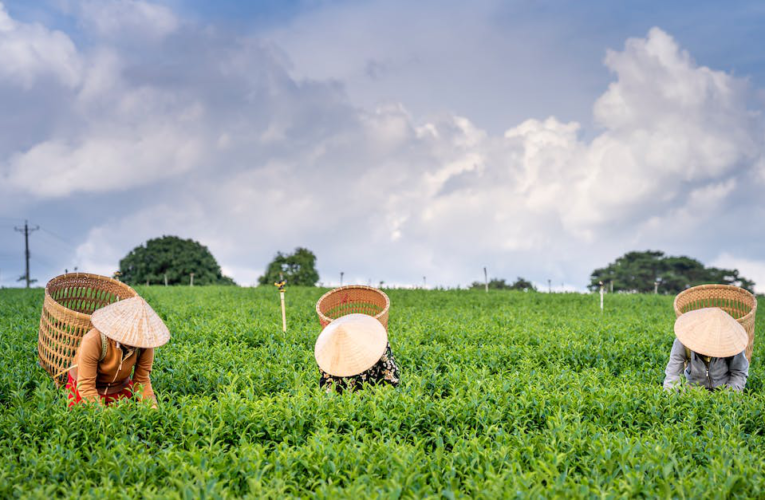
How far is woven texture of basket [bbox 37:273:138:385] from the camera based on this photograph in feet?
17.4

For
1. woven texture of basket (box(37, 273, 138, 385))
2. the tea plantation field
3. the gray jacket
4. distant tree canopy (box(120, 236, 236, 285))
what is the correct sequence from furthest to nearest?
distant tree canopy (box(120, 236, 236, 285))
the gray jacket
woven texture of basket (box(37, 273, 138, 385))
the tea plantation field

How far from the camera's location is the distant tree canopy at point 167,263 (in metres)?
37.3

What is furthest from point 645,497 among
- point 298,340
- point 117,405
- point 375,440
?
point 298,340

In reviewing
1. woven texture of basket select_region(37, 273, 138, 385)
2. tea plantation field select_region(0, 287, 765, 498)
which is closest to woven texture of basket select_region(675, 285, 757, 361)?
tea plantation field select_region(0, 287, 765, 498)

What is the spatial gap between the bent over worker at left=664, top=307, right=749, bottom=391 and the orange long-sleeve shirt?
4.61m

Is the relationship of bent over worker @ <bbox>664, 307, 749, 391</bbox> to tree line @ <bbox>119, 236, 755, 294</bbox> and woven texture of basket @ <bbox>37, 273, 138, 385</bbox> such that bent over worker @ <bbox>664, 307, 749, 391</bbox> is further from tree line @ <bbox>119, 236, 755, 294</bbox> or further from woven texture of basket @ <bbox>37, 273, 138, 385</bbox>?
tree line @ <bbox>119, 236, 755, 294</bbox>

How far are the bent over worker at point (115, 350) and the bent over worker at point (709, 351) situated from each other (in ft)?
15.0

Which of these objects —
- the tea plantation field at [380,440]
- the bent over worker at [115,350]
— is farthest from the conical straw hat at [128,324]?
the tea plantation field at [380,440]

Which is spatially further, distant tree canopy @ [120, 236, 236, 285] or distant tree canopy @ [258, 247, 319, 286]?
distant tree canopy @ [258, 247, 319, 286]

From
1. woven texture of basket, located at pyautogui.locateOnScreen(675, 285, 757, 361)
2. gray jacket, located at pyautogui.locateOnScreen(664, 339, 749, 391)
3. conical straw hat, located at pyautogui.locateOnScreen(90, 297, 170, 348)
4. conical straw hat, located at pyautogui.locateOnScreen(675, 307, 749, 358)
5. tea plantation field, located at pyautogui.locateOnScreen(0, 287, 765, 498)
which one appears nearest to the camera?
tea plantation field, located at pyautogui.locateOnScreen(0, 287, 765, 498)

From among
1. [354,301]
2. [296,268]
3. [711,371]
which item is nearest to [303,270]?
[296,268]

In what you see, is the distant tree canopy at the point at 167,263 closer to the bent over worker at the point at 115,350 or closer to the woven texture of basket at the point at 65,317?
the woven texture of basket at the point at 65,317

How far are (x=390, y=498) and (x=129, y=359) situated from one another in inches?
113

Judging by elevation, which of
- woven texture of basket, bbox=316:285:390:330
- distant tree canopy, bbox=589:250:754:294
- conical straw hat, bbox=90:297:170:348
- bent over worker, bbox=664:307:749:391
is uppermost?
distant tree canopy, bbox=589:250:754:294
